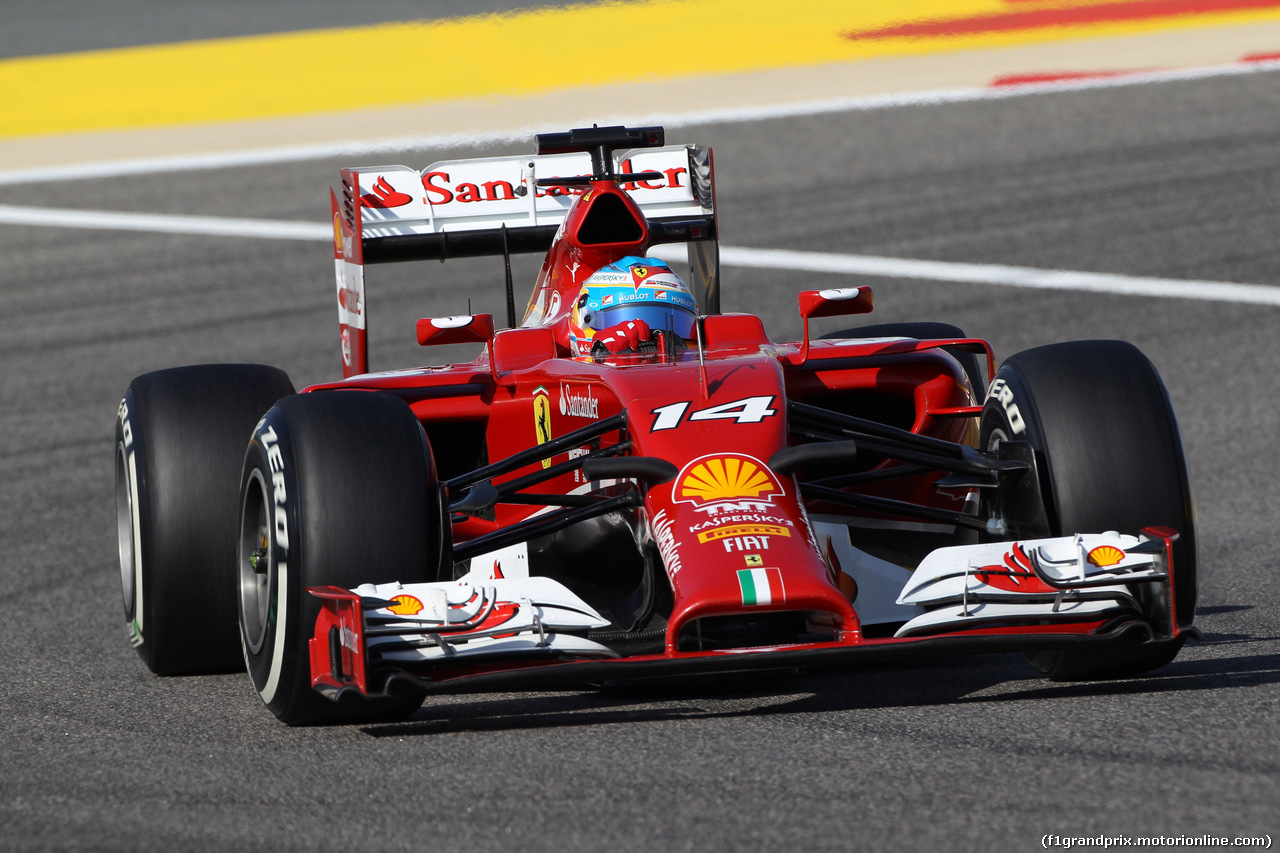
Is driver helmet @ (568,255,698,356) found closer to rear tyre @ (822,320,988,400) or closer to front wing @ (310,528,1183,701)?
rear tyre @ (822,320,988,400)

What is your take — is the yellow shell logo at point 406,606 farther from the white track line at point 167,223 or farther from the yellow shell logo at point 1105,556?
the white track line at point 167,223

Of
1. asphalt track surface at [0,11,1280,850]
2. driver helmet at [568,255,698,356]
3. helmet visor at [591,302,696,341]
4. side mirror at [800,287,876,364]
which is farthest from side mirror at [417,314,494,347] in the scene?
asphalt track surface at [0,11,1280,850]

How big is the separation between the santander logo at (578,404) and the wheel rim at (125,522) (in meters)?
1.58

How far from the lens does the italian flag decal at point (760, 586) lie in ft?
16.1

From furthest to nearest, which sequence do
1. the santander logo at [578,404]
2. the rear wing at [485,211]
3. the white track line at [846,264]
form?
1. the white track line at [846,264]
2. the rear wing at [485,211]
3. the santander logo at [578,404]

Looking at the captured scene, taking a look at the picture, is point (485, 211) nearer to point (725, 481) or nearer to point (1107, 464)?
point (725, 481)

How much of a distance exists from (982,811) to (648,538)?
1.66 m

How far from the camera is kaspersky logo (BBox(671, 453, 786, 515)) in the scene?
5.28 m

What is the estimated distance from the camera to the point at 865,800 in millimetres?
4262

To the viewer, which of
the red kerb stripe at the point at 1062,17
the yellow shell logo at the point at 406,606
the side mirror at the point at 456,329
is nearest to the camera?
the yellow shell logo at the point at 406,606

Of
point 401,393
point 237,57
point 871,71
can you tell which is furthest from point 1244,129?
point 401,393

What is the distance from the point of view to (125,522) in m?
7.09

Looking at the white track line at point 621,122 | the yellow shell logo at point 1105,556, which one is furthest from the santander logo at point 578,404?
the white track line at point 621,122

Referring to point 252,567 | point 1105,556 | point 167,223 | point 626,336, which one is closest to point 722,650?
point 1105,556
